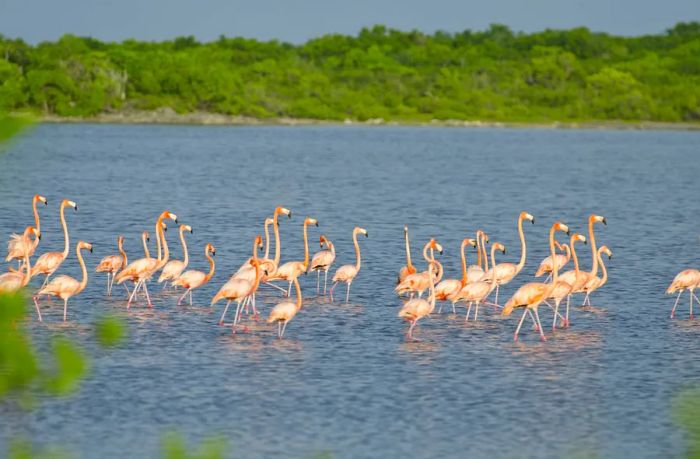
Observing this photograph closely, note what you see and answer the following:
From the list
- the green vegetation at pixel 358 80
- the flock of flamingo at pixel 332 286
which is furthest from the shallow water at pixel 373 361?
the green vegetation at pixel 358 80

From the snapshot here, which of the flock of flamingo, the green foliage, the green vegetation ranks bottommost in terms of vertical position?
the flock of flamingo

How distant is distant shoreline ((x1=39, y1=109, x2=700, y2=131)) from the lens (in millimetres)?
109375

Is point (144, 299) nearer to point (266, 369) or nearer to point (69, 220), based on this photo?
point (266, 369)

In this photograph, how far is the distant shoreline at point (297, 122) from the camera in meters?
109

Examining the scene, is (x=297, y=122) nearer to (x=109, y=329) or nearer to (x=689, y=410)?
(x=689, y=410)

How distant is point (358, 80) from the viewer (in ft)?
457

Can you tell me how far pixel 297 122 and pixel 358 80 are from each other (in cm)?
1989

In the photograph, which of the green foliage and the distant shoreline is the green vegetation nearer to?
the distant shoreline

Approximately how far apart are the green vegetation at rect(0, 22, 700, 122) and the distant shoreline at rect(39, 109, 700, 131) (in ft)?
2.37

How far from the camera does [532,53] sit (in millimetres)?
168750

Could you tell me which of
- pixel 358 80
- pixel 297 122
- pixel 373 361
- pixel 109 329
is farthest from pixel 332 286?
pixel 358 80

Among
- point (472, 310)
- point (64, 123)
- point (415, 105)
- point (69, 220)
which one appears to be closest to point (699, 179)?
point (69, 220)

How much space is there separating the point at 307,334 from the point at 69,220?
14768 mm

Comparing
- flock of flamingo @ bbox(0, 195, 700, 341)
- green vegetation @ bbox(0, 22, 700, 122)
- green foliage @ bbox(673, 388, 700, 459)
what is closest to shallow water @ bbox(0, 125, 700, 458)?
flock of flamingo @ bbox(0, 195, 700, 341)
